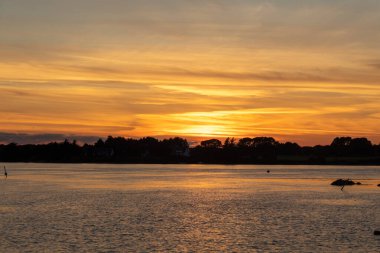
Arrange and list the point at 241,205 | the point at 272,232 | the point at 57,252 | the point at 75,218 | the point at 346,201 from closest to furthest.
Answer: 1. the point at 57,252
2. the point at 272,232
3. the point at 75,218
4. the point at 241,205
5. the point at 346,201

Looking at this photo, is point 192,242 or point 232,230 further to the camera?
point 232,230

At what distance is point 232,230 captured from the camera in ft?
195

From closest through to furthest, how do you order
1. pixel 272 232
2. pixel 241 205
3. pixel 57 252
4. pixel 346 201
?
pixel 57 252
pixel 272 232
pixel 241 205
pixel 346 201

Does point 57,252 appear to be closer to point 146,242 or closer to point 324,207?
point 146,242

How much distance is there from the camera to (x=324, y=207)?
86.2 metres

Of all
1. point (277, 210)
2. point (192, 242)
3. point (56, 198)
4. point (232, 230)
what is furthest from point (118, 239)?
point (56, 198)

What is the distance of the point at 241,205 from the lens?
3538 inches

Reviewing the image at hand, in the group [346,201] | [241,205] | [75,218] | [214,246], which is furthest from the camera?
[346,201]

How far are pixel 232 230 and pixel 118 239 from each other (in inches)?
527

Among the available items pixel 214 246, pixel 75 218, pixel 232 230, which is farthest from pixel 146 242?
pixel 75 218

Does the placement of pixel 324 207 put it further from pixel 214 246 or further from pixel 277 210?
pixel 214 246

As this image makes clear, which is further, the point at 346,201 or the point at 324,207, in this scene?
the point at 346,201

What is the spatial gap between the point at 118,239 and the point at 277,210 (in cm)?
3478

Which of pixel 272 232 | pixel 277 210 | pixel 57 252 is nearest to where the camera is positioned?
pixel 57 252
